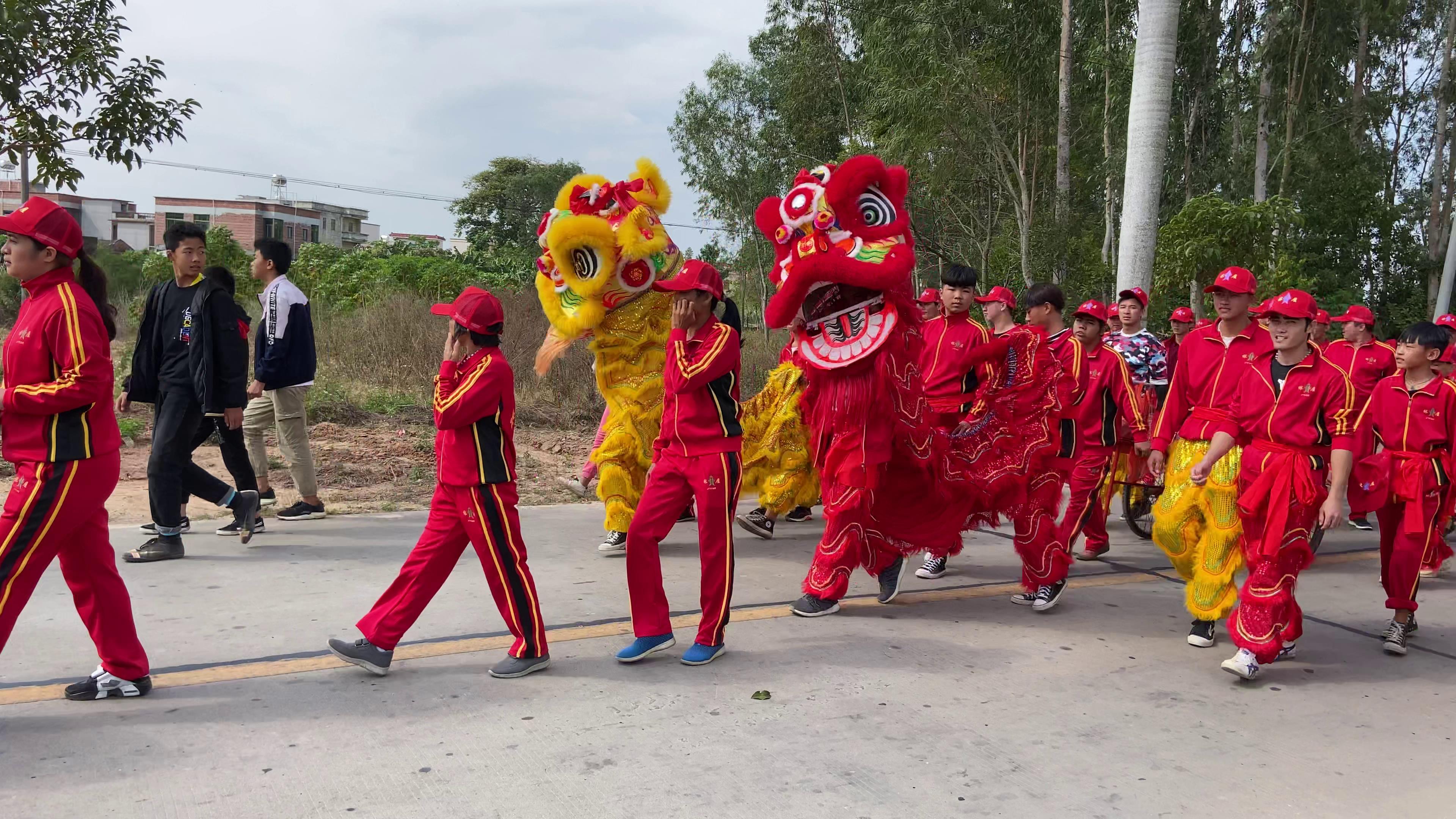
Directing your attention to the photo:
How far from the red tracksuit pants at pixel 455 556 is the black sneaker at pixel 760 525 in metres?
3.42

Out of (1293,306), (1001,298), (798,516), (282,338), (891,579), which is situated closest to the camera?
(1293,306)

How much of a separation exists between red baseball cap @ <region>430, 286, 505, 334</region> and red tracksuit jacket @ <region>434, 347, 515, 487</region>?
0.39 feet

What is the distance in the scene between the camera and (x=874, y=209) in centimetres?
A: 518

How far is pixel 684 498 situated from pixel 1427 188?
4018cm

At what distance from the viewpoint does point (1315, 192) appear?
80.0ft

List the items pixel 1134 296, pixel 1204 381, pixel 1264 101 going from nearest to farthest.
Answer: pixel 1204 381 → pixel 1134 296 → pixel 1264 101

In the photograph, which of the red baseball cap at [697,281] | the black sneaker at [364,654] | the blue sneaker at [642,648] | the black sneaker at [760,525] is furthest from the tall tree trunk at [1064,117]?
the black sneaker at [364,654]

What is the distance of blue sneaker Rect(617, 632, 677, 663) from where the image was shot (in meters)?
4.54

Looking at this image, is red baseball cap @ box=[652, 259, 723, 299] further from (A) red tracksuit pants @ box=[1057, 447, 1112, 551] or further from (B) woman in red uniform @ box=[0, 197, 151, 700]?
(A) red tracksuit pants @ box=[1057, 447, 1112, 551]

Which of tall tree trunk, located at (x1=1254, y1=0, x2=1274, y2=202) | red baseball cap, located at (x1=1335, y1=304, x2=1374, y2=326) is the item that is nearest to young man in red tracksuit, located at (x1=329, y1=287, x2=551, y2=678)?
red baseball cap, located at (x1=1335, y1=304, x2=1374, y2=326)

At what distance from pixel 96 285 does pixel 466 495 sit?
5.18 ft

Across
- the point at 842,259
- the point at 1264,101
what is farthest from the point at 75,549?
the point at 1264,101

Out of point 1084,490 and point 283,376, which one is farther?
point 283,376

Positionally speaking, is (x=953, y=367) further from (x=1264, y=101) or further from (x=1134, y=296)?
(x=1264, y=101)
